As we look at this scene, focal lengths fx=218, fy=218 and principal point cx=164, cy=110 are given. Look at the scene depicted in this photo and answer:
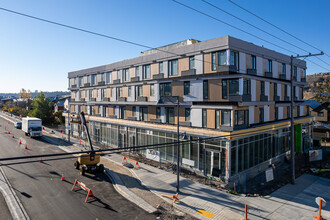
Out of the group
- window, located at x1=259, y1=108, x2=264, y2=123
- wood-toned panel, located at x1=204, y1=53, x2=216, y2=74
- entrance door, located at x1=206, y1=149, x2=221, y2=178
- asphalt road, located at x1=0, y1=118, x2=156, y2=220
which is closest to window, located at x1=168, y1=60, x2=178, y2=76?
wood-toned panel, located at x1=204, y1=53, x2=216, y2=74

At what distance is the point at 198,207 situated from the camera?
51.0 feet

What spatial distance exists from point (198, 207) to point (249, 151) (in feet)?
35.2

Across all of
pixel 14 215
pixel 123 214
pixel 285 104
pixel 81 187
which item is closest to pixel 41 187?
pixel 81 187

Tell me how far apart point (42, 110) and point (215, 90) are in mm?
61148

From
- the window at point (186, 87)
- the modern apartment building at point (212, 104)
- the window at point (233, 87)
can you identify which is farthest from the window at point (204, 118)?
the window at point (233, 87)

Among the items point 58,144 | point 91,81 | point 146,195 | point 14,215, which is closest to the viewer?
point 14,215

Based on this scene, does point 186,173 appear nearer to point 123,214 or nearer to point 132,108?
point 123,214

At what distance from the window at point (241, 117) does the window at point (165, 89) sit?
8732 mm

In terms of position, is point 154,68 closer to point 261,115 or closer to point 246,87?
point 246,87

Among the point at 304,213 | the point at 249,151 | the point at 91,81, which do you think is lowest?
the point at 304,213

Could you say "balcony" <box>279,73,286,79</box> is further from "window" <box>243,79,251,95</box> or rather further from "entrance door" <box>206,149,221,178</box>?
"entrance door" <box>206,149,221,178</box>

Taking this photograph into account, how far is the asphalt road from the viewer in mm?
14367

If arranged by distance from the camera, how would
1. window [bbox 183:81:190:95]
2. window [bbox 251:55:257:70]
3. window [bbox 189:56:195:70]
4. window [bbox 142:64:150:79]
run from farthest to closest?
window [bbox 142:64:150:79], window [bbox 183:81:190:95], window [bbox 189:56:195:70], window [bbox 251:55:257:70]

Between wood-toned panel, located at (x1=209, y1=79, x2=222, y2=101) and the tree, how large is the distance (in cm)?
6026
